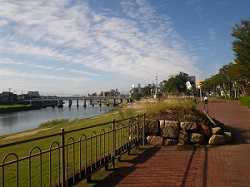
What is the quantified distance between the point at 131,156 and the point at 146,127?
2027mm

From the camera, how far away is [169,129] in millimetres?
9227

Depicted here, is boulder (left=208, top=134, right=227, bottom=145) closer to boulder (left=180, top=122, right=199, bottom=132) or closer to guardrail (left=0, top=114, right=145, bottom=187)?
boulder (left=180, top=122, right=199, bottom=132)

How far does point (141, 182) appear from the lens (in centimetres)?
532

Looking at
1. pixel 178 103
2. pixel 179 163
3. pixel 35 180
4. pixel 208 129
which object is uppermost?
pixel 178 103

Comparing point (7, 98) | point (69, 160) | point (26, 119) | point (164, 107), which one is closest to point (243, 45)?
point (164, 107)

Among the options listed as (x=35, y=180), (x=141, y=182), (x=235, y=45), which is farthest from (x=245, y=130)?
(x=235, y=45)

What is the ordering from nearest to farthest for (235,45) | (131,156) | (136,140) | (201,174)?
(201,174) < (131,156) < (136,140) < (235,45)

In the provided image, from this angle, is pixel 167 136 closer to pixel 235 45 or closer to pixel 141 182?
pixel 141 182

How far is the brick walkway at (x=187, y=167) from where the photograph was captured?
5320 millimetres

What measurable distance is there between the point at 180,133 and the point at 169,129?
0.42 m

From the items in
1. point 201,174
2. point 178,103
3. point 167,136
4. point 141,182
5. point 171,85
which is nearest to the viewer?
point 141,182

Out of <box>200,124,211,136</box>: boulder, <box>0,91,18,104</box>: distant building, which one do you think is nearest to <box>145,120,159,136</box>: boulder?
<box>200,124,211,136</box>: boulder

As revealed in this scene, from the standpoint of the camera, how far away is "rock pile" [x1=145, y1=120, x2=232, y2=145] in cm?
912

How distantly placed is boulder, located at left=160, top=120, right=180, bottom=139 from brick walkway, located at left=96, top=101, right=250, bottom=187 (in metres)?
0.56
